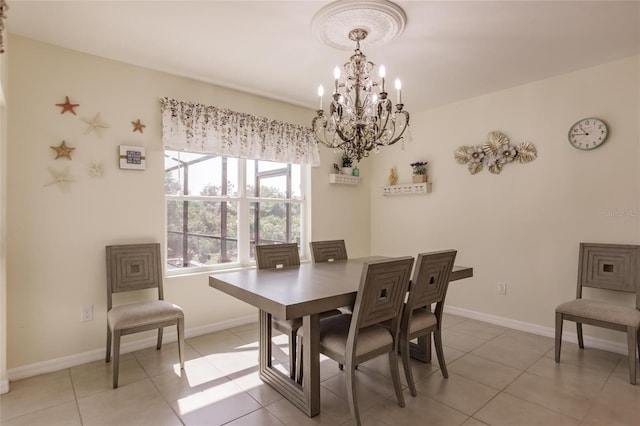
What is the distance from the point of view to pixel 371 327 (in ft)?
7.06

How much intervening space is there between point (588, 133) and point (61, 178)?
178 inches

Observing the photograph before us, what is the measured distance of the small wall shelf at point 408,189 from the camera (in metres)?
4.29

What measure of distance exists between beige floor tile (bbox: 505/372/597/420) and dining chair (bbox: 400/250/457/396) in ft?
1.61

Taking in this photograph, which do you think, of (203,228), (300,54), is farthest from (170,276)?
(300,54)

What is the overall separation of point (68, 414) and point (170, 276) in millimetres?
1359

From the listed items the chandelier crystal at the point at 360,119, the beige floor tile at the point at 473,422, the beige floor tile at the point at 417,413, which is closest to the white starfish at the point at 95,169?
the chandelier crystal at the point at 360,119

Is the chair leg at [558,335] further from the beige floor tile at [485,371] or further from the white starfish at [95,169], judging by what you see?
the white starfish at [95,169]

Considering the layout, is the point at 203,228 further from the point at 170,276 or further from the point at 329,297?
the point at 329,297

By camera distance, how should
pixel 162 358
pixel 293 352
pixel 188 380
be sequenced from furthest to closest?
pixel 162 358
pixel 188 380
pixel 293 352

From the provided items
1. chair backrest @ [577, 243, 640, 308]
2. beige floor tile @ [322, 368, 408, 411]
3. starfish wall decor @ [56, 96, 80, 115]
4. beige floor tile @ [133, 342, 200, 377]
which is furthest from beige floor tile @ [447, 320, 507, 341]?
starfish wall decor @ [56, 96, 80, 115]

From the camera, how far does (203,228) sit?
3.53 metres

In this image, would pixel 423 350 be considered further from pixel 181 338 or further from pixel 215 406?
pixel 181 338

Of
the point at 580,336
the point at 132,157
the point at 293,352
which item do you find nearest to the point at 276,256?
the point at 293,352

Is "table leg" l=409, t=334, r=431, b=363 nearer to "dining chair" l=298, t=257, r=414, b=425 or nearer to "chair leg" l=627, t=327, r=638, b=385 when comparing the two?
"dining chair" l=298, t=257, r=414, b=425
